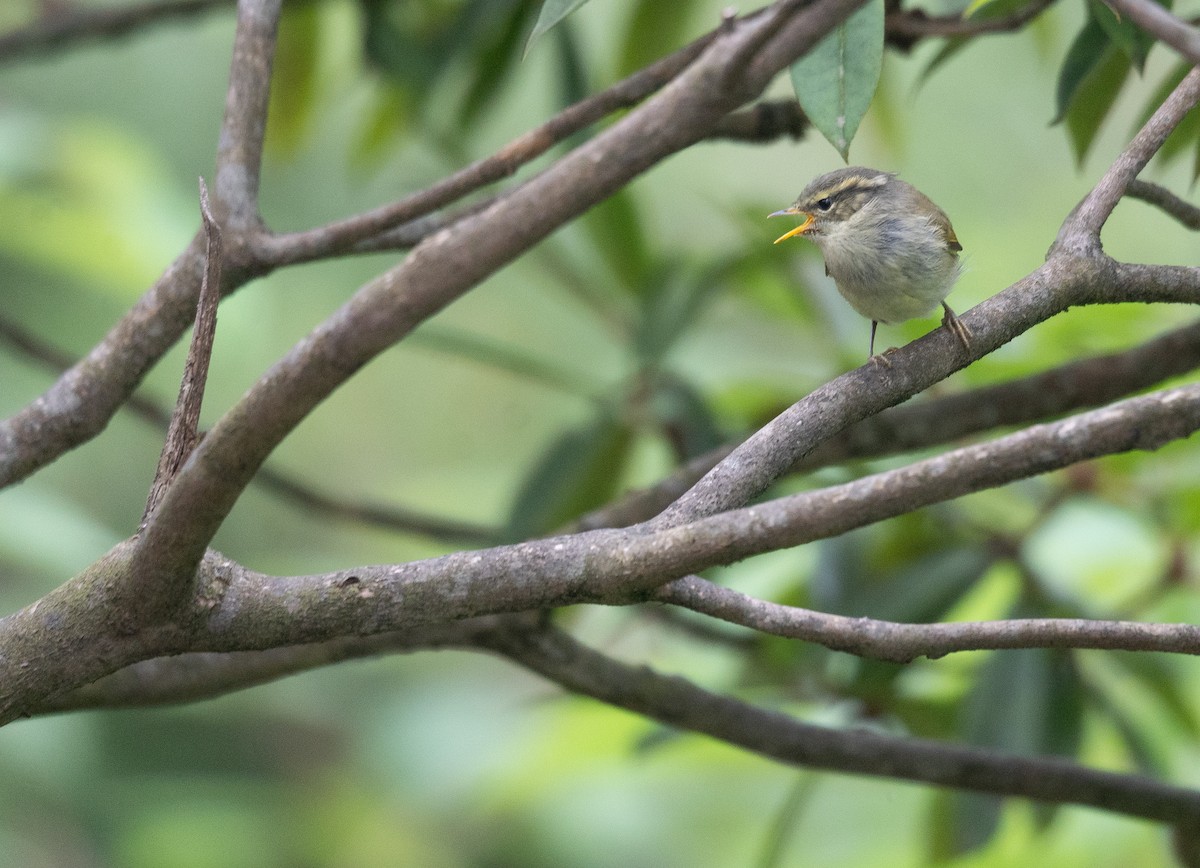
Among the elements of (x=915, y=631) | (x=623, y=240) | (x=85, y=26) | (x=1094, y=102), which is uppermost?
(x=85, y=26)

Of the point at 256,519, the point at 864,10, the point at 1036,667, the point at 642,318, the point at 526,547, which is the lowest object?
the point at 526,547

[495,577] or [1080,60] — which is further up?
[1080,60]

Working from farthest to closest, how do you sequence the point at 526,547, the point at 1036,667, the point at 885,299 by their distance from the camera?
the point at 1036,667 < the point at 885,299 < the point at 526,547

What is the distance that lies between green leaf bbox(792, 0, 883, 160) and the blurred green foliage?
22 cm

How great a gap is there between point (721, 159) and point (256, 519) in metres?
2.18

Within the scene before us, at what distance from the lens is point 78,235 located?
264 cm

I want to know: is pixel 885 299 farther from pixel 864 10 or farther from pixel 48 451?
pixel 48 451

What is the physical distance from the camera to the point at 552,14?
102 cm

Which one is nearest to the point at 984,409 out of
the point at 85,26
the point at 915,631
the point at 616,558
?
the point at 915,631

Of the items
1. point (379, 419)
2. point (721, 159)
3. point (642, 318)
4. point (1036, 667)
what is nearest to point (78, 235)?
point (642, 318)

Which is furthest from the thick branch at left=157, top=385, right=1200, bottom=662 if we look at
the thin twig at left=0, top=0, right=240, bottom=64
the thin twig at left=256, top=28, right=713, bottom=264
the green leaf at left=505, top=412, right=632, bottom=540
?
the thin twig at left=0, top=0, right=240, bottom=64

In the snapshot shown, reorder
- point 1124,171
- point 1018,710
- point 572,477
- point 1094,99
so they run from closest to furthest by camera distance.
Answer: point 1124,171 < point 1094,99 < point 1018,710 < point 572,477

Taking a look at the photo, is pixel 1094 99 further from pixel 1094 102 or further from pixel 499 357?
pixel 499 357

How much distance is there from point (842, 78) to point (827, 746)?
803 millimetres
